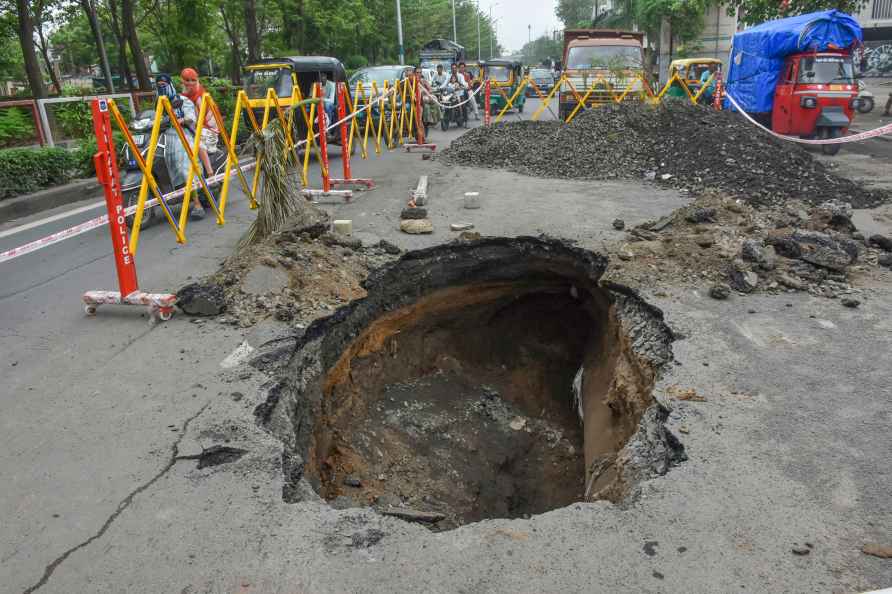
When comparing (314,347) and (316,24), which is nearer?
(314,347)

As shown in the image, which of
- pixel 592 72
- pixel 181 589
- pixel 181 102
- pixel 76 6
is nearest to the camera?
pixel 181 589

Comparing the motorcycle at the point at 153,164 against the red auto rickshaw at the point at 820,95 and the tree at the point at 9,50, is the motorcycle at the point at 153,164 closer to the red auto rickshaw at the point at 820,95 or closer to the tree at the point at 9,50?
the tree at the point at 9,50

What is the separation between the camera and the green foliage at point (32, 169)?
30.6 feet

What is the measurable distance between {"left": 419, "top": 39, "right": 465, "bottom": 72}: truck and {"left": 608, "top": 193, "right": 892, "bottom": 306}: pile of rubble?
24625 millimetres

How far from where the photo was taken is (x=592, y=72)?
16.6m

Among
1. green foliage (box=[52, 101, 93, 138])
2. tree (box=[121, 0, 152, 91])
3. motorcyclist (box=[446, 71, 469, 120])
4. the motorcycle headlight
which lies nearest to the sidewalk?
green foliage (box=[52, 101, 93, 138])

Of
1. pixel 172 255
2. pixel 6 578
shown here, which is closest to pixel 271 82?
pixel 172 255

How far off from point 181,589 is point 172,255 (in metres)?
4.90

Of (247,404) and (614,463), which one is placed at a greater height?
(247,404)

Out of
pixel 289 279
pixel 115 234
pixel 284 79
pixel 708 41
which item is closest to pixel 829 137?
pixel 284 79

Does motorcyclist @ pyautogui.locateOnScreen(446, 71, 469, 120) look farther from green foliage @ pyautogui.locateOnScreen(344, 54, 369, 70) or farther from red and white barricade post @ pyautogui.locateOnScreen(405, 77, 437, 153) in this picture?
green foliage @ pyautogui.locateOnScreen(344, 54, 369, 70)

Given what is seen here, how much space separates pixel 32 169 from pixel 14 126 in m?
1.21

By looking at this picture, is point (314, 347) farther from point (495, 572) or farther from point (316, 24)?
point (316, 24)

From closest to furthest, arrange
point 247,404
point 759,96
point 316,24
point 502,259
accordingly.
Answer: point 247,404
point 502,259
point 759,96
point 316,24
